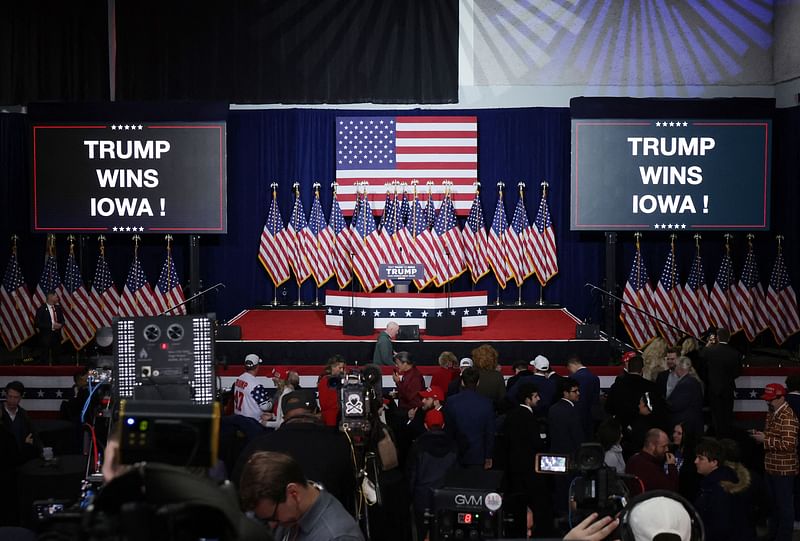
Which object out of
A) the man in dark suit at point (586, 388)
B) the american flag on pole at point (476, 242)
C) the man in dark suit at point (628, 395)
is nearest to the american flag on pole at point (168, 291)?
the american flag on pole at point (476, 242)

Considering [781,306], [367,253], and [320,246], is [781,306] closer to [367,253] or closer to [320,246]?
[367,253]

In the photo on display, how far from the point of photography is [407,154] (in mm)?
17484

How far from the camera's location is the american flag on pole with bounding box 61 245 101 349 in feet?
52.5

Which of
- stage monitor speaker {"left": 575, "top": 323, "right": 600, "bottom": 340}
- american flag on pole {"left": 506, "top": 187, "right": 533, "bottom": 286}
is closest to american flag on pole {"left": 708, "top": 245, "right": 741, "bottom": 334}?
american flag on pole {"left": 506, "top": 187, "right": 533, "bottom": 286}

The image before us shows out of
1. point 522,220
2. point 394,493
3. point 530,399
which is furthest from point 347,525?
point 522,220

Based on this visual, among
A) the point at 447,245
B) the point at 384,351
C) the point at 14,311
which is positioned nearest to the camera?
the point at 384,351

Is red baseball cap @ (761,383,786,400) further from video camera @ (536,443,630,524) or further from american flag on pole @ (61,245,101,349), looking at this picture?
american flag on pole @ (61,245,101,349)

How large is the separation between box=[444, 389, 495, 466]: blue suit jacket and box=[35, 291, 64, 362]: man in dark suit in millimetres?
8171

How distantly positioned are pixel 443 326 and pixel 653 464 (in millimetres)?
7555

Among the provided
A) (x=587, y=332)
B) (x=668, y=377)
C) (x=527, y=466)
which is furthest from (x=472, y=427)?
(x=587, y=332)

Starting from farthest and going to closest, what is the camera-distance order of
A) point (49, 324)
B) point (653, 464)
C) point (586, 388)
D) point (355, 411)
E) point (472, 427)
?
1. point (49, 324)
2. point (586, 388)
3. point (472, 427)
4. point (653, 464)
5. point (355, 411)

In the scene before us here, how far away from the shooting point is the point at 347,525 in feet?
12.5

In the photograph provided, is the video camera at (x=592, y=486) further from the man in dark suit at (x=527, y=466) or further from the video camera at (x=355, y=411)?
the man in dark suit at (x=527, y=466)

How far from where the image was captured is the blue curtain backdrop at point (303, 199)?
57.6 ft
